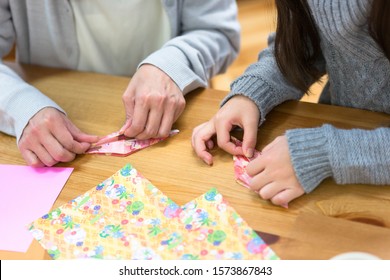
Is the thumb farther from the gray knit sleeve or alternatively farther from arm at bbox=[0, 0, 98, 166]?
the gray knit sleeve

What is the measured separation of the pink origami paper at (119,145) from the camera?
97 cm

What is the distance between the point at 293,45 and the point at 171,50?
0.28 m

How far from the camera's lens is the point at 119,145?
0.98m

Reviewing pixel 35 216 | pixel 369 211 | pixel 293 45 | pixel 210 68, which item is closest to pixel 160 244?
pixel 35 216

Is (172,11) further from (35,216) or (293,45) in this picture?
(35,216)

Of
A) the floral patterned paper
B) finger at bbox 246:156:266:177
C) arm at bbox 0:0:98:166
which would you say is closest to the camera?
the floral patterned paper

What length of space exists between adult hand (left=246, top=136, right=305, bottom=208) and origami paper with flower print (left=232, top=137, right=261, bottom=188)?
0.05 ft

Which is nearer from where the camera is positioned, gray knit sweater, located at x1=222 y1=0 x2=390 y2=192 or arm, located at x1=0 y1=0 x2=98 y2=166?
gray knit sweater, located at x1=222 y1=0 x2=390 y2=192

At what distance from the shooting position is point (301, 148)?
0.84m

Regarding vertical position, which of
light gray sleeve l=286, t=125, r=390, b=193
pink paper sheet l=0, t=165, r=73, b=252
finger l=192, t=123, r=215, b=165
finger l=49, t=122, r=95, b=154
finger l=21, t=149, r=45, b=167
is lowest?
pink paper sheet l=0, t=165, r=73, b=252

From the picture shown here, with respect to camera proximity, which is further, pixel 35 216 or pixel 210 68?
pixel 210 68

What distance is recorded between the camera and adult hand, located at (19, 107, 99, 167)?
37.6 inches


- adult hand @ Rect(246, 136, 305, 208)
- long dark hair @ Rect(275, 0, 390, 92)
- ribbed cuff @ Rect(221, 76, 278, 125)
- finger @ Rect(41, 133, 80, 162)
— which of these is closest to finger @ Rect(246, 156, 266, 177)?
adult hand @ Rect(246, 136, 305, 208)

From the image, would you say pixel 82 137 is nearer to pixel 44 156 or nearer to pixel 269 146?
pixel 44 156
